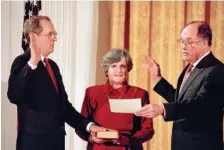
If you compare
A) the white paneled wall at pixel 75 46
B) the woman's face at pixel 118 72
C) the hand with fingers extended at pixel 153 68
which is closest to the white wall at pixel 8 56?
the white paneled wall at pixel 75 46

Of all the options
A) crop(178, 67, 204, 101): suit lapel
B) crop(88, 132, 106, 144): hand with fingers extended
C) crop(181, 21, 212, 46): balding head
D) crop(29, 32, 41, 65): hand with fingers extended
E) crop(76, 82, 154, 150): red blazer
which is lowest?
crop(88, 132, 106, 144): hand with fingers extended

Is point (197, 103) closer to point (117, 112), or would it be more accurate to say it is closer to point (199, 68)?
point (199, 68)

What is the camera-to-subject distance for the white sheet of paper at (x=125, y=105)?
8.04 ft

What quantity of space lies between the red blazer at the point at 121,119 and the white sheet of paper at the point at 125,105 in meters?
0.07

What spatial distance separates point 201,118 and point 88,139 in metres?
0.72

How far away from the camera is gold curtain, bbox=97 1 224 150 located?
3.06 metres

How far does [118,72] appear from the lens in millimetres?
2578

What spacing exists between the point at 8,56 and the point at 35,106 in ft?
1.67

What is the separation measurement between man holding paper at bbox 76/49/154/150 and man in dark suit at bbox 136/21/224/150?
0.57ft

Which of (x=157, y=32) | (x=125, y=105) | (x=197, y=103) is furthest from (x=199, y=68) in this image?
(x=157, y=32)

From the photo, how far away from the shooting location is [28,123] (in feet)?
8.12

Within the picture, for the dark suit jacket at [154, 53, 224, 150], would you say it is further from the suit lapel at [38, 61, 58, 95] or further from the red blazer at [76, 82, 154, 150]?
the suit lapel at [38, 61, 58, 95]

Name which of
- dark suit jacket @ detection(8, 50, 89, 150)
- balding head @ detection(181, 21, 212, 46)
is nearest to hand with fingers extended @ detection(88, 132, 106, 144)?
dark suit jacket @ detection(8, 50, 89, 150)

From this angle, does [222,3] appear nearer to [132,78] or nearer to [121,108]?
[132,78]
